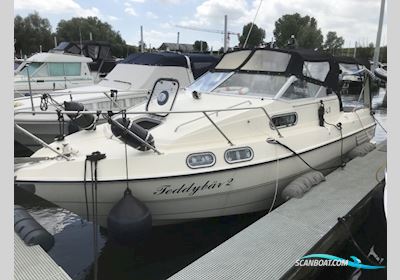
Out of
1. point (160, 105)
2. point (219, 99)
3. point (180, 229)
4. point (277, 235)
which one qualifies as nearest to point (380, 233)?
point (277, 235)

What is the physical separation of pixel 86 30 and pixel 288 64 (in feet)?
172

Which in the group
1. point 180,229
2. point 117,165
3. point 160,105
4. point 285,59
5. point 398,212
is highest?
point 285,59

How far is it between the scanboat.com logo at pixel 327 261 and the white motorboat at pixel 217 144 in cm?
119

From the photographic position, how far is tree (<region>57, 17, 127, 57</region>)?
51938 millimetres

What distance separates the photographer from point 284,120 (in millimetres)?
5043

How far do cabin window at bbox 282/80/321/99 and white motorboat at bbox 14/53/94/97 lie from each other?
9.11 m

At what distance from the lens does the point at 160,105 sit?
5164 millimetres

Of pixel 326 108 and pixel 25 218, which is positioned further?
pixel 326 108

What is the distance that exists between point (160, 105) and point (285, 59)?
2.05m

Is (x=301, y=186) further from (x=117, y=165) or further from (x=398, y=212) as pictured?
(x=398, y=212)

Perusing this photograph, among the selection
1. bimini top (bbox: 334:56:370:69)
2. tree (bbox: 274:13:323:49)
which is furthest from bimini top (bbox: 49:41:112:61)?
tree (bbox: 274:13:323:49)

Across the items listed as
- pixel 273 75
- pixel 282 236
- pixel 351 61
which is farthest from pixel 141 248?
pixel 351 61

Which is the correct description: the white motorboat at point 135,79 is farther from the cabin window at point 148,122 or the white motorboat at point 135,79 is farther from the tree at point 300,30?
the tree at point 300,30

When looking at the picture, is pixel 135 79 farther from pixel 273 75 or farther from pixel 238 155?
pixel 238 155
